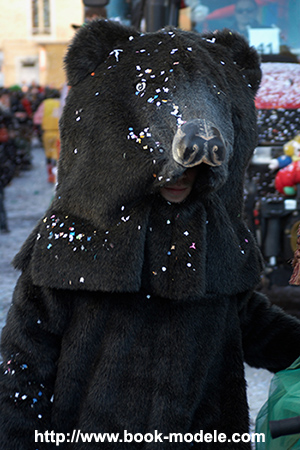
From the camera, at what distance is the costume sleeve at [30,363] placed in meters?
1.62

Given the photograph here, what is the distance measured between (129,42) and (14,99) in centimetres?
1759

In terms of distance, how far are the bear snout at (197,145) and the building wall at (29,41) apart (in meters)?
30.6

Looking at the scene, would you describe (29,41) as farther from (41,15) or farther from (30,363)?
(30,363)

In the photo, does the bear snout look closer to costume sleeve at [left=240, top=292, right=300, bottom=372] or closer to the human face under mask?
the human face under mask

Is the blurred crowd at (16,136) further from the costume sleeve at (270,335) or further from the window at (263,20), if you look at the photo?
the costume sleeve at (270,335)

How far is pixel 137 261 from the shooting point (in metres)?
A: 1.55

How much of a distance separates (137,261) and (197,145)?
0.32 m

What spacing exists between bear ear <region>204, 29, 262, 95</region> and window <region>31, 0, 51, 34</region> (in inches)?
1296

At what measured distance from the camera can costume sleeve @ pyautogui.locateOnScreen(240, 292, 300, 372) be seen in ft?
6.21

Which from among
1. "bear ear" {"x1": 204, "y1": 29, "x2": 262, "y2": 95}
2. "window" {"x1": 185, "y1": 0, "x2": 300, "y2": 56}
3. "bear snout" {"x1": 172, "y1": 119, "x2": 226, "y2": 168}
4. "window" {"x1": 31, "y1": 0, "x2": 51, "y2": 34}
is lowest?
"bear snout" {"x1": 172, "y1": 119, "x2": 226, "y2": 168}

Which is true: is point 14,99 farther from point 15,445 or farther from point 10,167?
point 15,445

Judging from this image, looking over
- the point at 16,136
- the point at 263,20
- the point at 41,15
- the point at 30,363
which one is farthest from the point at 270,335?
the point at 41,15

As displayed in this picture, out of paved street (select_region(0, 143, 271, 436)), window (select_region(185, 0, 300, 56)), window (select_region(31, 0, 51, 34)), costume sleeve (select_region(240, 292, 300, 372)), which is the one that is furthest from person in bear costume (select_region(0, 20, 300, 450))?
window (select_region(31, 0, 51, 34))

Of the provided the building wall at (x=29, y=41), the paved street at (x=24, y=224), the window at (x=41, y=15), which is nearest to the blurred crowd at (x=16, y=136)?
the paved street at (x=24, y=224)
